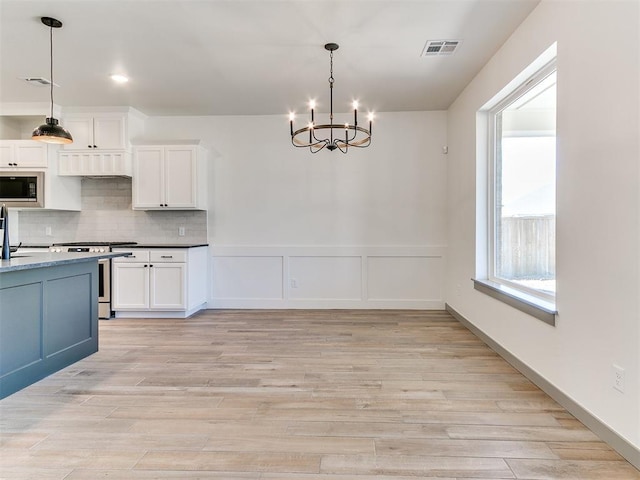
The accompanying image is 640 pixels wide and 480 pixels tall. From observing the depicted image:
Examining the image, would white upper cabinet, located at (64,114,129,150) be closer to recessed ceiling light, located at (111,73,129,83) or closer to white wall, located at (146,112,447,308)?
white wall, located at (146,112,447,308)

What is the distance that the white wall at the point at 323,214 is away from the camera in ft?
16.8

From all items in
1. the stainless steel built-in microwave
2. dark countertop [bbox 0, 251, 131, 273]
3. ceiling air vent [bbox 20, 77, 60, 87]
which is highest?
ceiling air vent [bbox 20, 77, 60, 87]

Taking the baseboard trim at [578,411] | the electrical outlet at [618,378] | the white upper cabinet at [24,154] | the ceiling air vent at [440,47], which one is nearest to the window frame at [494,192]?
the baseboard trim at [578,411]

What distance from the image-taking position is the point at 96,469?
69.0 inches

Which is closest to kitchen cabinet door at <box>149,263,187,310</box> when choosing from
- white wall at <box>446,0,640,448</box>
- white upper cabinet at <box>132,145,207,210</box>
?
white upper cabinet at <box>132,145,207,210</box>

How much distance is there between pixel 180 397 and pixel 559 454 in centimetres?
224

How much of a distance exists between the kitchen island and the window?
11.6 ft

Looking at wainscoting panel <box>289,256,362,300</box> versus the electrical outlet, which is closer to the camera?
the electrical outlet

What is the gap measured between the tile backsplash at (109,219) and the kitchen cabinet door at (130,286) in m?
0.67

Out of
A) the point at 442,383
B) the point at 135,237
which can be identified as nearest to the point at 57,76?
the point at 135,237

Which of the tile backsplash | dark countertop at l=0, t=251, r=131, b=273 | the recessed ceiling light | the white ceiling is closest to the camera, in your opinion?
dark countertop at l=0, t=251, r=131, b=273

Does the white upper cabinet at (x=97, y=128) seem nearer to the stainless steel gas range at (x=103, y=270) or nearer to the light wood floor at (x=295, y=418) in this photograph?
the stainless steel gas range at (x=103, y=270)

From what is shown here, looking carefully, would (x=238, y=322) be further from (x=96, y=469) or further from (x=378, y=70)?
(x=378, y=70)

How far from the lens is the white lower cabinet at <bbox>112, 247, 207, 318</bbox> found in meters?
4.63
